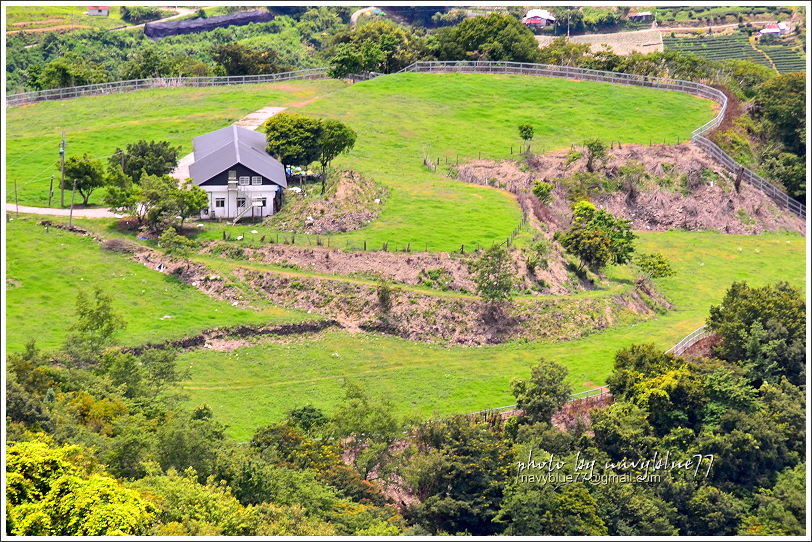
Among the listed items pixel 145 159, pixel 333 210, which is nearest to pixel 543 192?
pixel 333 210

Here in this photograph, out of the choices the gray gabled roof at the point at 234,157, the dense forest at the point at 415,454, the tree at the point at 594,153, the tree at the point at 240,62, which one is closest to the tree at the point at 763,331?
the dense forest at the point at 415,454

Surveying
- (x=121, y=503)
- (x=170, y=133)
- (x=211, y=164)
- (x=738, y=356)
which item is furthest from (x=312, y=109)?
(x=121, y=503)

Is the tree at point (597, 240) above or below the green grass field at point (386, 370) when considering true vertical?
above

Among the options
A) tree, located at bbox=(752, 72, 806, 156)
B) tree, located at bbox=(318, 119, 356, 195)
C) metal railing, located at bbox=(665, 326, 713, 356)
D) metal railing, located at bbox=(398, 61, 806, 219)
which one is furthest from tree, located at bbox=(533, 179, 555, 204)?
tree, located at bbox=(752, 72, 806, 156)

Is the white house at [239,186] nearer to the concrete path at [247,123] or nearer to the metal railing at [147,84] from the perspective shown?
the concrete path at [247,123]

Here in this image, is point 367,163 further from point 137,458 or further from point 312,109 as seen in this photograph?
point 137,458

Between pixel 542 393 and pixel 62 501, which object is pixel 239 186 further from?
pixel 62 501
